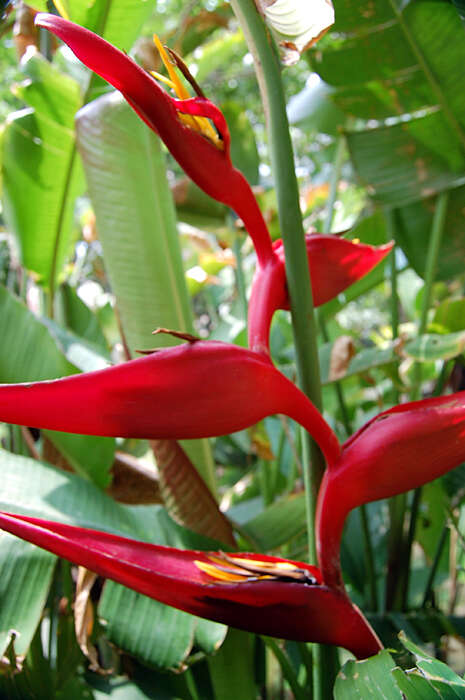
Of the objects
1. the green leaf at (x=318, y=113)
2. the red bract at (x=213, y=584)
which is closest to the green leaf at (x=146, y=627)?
the red bract at (x=213, y=584)

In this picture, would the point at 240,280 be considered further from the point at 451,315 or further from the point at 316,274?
the point at 316,274

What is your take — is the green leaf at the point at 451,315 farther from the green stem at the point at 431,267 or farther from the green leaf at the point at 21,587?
the green leaf at the point at 21,587

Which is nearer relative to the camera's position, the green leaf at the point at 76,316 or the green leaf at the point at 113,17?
the green leaf at the point at 113,17

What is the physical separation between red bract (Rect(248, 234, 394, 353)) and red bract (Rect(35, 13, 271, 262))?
0.6 inches

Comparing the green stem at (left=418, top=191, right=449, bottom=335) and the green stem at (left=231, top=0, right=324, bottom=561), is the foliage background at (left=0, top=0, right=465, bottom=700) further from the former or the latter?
the green stem at (left=231, top=0, right=324, bottom=561)

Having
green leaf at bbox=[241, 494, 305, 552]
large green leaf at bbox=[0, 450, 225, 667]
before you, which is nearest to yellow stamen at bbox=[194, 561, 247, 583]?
large green leaf at bbox=[0, 450, 225, 667]

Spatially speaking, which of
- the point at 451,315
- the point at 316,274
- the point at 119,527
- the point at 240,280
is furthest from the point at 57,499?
the point at 451,315

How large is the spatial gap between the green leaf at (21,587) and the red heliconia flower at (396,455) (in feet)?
0.63

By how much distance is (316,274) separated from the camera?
14.9 inches

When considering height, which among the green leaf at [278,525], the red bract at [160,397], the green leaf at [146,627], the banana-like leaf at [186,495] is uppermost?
the red bract at [160,397]

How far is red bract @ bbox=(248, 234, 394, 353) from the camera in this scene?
342mm

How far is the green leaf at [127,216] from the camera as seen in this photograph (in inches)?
21.0

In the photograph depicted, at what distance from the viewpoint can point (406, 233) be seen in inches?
32.8

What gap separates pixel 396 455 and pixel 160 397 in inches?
5.1
